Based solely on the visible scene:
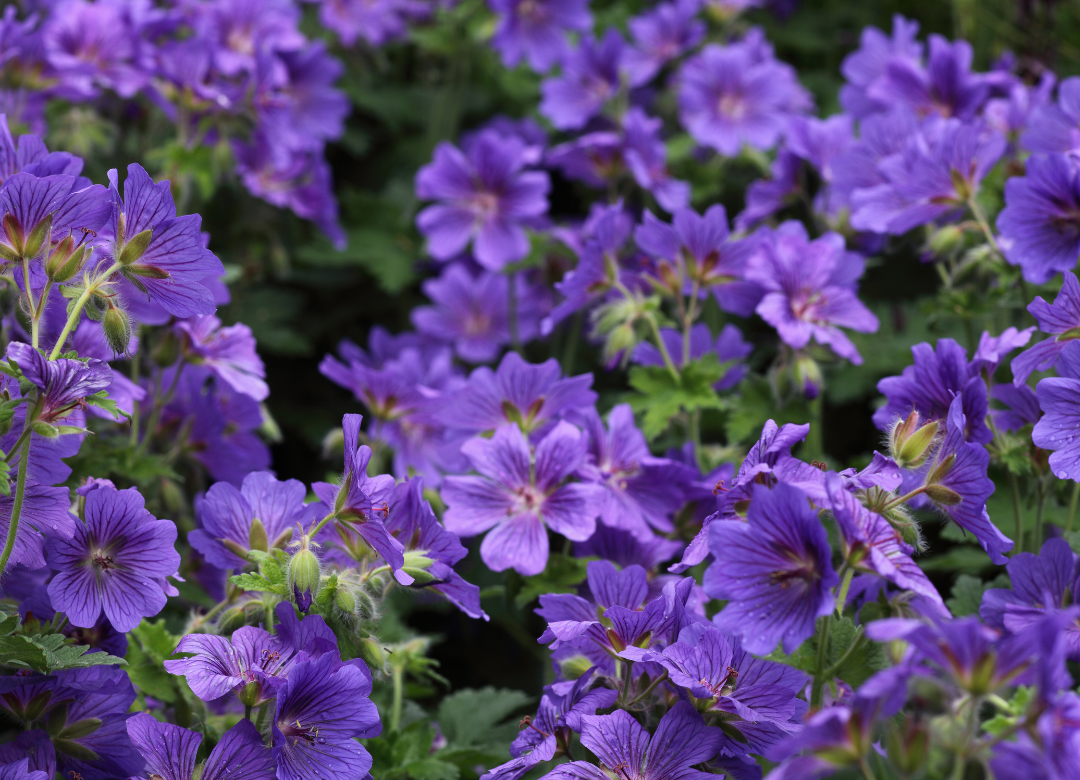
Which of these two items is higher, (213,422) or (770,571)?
(770,571)

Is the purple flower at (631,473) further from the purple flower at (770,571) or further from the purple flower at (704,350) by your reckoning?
the purple flower at (770,571)

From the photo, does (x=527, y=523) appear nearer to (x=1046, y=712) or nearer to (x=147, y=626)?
(x=147, y=626)

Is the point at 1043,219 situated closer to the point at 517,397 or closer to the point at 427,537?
the point at 517,397

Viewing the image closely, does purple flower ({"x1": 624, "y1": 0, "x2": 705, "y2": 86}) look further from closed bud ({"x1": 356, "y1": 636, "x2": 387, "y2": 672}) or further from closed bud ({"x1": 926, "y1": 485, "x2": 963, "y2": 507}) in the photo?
closed bud ({"x1": 356, "y1": 636, "x2": 387, "y2": 672})

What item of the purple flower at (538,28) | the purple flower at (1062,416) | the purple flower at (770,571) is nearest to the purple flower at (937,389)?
the purple flower at (1062,416)

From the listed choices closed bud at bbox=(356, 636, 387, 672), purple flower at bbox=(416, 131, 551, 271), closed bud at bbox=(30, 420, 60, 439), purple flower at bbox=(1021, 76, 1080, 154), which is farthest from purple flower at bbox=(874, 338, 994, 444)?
purple flower at bbox=(416, 131, 551, 271)

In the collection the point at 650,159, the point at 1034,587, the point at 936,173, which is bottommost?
the point at 650,159

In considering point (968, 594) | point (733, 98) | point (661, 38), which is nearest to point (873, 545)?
point (968, 594)
